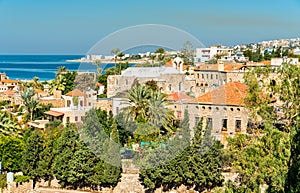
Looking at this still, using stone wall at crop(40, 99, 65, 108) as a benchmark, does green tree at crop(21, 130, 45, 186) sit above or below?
below

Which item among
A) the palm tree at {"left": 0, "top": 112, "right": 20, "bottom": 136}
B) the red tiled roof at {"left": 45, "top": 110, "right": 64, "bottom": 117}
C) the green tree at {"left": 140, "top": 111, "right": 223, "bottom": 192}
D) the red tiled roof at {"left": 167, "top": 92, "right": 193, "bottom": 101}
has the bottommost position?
the green tree at {"left": 140, "top": 111, "right": 223, "bottom": 192}

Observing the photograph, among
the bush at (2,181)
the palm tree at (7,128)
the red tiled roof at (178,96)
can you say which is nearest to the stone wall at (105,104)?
the red tiled roof at (178,96)

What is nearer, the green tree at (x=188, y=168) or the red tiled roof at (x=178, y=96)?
the green tree at (x=188, y=168)

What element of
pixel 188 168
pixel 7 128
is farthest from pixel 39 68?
pixel 188 168

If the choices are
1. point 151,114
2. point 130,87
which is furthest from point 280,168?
point 130,87

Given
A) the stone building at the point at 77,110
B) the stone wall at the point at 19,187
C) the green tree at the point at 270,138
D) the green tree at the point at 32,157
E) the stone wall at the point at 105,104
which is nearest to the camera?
the green tree at the point at 270,138

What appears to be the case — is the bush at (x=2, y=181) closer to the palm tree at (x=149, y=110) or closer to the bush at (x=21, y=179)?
the bush at (x=21, y=179)

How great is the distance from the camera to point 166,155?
7.30 m

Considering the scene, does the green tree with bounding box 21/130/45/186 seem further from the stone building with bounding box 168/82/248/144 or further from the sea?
the stone building with bounding box 168/82/248/144

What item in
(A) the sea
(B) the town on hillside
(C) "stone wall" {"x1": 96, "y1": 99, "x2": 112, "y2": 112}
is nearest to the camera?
(B) the town on hillside

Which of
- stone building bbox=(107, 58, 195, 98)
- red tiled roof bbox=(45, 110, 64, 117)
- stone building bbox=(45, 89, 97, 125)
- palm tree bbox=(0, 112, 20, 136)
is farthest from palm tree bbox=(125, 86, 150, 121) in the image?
red tiled roof bbox=(45, 110, 64, 117)

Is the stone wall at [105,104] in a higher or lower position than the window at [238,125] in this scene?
Result: higher

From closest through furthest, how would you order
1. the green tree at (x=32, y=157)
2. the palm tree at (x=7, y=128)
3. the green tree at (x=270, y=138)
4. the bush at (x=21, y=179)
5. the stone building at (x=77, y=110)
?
the green tree at (x=270, y=138)
the bush at (x=21, y=179)
the green tree at (x=32, y=157)
the palm tree at (x=7, y=128)
the stone building at (x=77, y=110)

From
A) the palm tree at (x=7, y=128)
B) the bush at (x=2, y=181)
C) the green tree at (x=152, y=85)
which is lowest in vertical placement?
the bush at (x=2, y=181)
